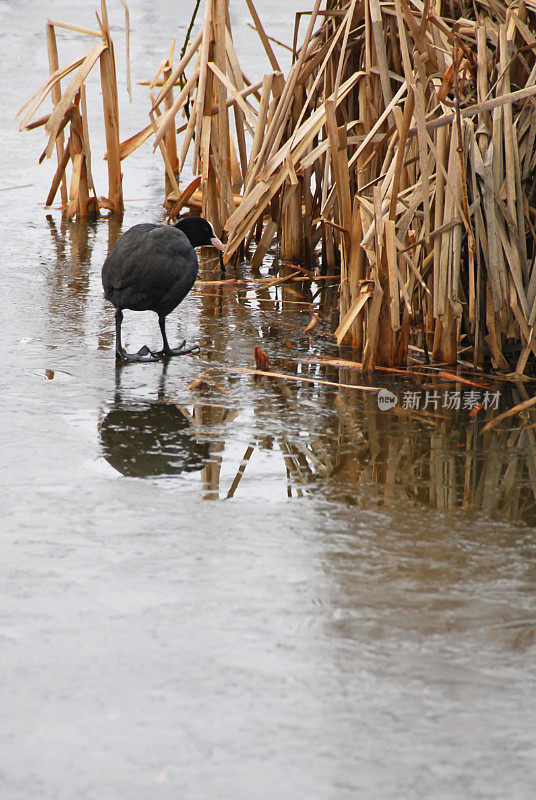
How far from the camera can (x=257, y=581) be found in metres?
2.57

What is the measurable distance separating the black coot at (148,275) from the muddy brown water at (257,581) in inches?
7.4

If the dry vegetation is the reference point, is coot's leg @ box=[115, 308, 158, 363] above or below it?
below

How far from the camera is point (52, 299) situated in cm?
531

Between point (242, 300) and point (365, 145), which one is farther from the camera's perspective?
point (242, 300)

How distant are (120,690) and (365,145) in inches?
119

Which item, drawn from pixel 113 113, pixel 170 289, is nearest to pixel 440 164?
pixel 170 289

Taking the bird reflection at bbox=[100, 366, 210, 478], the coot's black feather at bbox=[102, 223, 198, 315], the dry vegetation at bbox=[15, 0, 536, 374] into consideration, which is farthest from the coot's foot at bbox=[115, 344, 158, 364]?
the dry vegetation at bbox=[15, 0, 536, 374]

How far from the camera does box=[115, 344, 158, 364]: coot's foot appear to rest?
4.42m

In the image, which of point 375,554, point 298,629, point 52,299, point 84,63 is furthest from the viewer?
point 84,63

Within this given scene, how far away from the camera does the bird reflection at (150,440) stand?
331 centimetres

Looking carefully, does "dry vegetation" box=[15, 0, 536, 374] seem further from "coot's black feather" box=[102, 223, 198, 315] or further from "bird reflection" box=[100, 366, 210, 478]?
"bird reflection" box=[100, 366, 210, 478]

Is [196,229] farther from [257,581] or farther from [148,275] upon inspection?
[257,581]

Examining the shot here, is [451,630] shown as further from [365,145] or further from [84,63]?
[84,63]

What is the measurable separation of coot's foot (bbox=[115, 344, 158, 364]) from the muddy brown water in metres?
0.04
